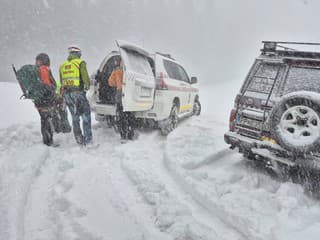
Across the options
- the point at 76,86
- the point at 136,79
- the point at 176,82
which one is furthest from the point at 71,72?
the point at 176,82

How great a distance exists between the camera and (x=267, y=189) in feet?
11.8

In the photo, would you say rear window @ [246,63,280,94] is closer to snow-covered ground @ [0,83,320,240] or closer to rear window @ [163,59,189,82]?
snow-covered ground @ [0,83,320,240]

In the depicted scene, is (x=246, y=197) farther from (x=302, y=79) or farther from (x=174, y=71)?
(x=174, y=71)

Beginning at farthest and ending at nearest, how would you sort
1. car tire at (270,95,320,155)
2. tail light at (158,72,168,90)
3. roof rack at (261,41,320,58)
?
tail light at (158,72,168,90) < roof rack at (261,41,320,58) < car tire at (270,95,320,155)

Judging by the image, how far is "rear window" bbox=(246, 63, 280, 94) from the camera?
406 centimetres

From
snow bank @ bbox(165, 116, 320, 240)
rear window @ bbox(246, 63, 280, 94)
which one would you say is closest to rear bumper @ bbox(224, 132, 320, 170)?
snow bank @ bbox(165, 116, 320, 240)

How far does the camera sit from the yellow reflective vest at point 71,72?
16.5 feet

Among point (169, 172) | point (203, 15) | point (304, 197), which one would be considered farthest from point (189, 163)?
point (203, 15)

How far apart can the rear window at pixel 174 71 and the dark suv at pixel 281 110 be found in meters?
2.84

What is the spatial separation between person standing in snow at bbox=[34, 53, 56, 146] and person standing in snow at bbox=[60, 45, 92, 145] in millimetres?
273

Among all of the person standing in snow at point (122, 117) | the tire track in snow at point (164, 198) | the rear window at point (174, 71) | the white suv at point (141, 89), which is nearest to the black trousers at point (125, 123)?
the person standing in snow at point (122, 117)

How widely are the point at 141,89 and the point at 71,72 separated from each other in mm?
1402

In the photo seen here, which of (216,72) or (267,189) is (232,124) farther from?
(216,72)

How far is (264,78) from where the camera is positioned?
4.13 meters
